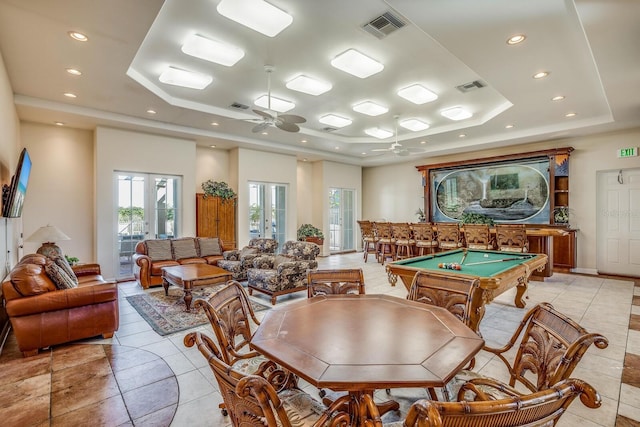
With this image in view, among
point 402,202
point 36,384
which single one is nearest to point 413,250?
point 402,202

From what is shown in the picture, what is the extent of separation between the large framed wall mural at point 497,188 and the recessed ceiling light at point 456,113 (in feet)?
7.94

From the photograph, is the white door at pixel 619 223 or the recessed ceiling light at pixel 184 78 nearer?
the recessed ceiling light at pixel 184 78

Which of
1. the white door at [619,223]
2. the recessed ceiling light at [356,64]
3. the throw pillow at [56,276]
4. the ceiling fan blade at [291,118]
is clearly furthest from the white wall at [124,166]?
the white door at [619,223]

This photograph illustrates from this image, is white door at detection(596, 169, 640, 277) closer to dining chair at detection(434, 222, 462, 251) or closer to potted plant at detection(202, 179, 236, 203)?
dining chair at detection(434, 222, 462, 251)

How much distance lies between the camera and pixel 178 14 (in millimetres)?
3021

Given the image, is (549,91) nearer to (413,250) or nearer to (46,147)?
Answer: (413,250)

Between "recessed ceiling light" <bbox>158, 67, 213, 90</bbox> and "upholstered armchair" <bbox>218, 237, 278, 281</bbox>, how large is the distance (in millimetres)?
3021

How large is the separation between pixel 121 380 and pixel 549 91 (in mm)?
6384

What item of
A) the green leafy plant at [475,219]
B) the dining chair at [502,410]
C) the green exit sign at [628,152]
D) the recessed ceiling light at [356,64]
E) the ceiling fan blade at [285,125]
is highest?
the recessed ceiling light at [356,64]

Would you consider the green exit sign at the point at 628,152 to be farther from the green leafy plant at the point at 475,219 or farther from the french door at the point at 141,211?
the french door at the point at 141,211

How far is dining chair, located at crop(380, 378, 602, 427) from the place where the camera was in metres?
0.76

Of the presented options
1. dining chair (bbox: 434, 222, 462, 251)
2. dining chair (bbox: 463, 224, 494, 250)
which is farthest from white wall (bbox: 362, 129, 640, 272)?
dining chair (bbox: 434, 222, 462, 251)

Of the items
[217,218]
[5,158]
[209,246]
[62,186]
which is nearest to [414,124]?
[217,218]

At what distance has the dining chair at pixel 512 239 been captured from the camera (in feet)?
18.5
